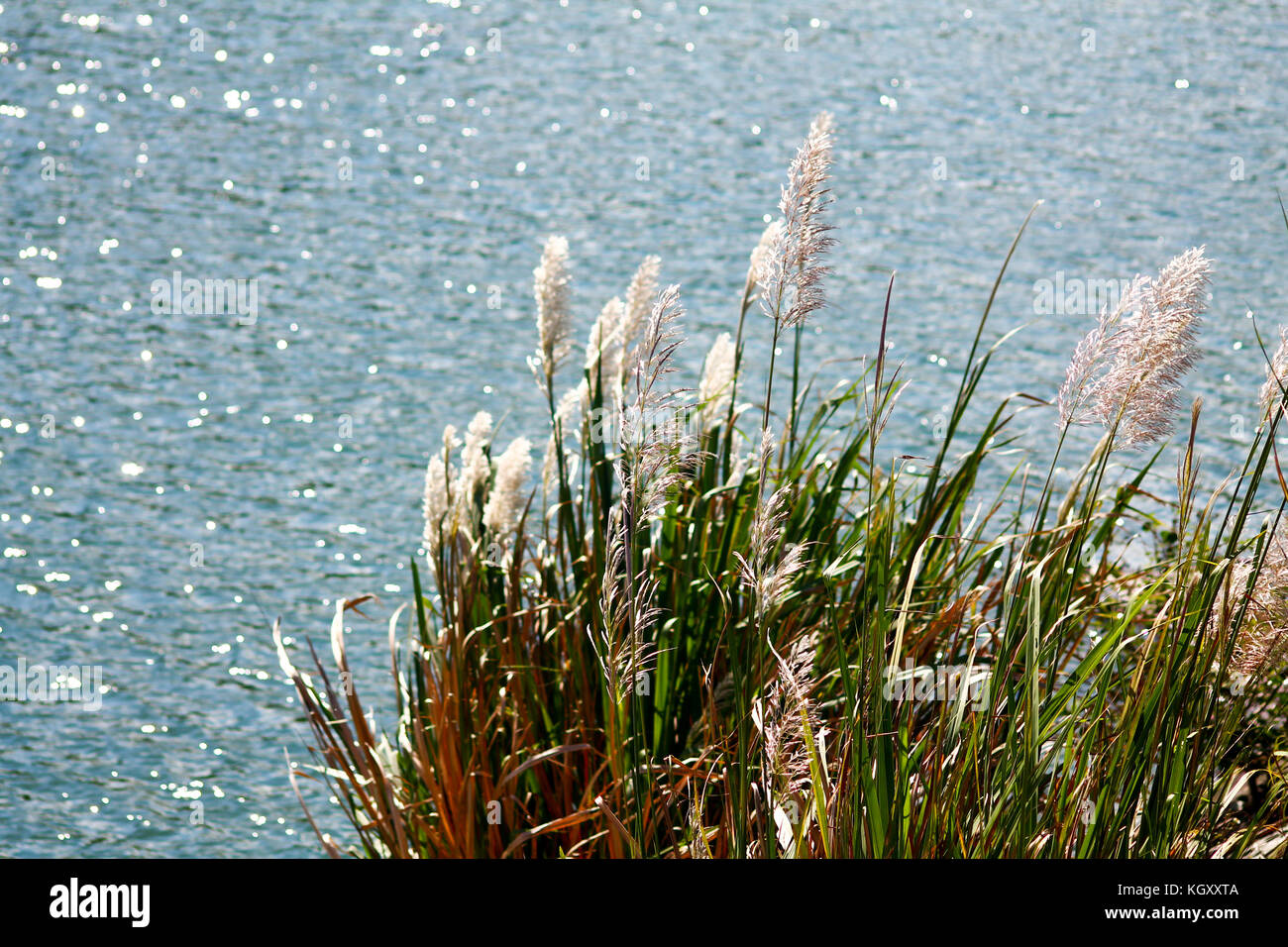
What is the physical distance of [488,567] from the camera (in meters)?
2.33

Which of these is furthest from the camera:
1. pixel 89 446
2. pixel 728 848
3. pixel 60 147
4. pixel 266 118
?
pixel 266 118

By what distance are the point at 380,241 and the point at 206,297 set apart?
1196 mm

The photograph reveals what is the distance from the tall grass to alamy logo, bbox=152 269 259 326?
4470mm

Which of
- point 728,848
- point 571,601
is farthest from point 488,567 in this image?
point 728,848

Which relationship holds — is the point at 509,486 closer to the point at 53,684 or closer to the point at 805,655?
the point at 805,655

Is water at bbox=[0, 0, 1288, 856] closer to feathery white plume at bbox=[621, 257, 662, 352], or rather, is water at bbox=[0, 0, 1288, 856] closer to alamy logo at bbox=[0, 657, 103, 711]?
alamy logo at bbox=[0, 657, 103, 711]

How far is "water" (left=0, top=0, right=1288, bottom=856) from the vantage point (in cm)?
407

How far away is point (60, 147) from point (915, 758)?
872 centimetres

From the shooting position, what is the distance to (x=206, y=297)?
22.5 feet

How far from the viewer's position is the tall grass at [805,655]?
138 centimetres

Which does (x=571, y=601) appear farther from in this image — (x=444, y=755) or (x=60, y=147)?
(x=60, y=147)
